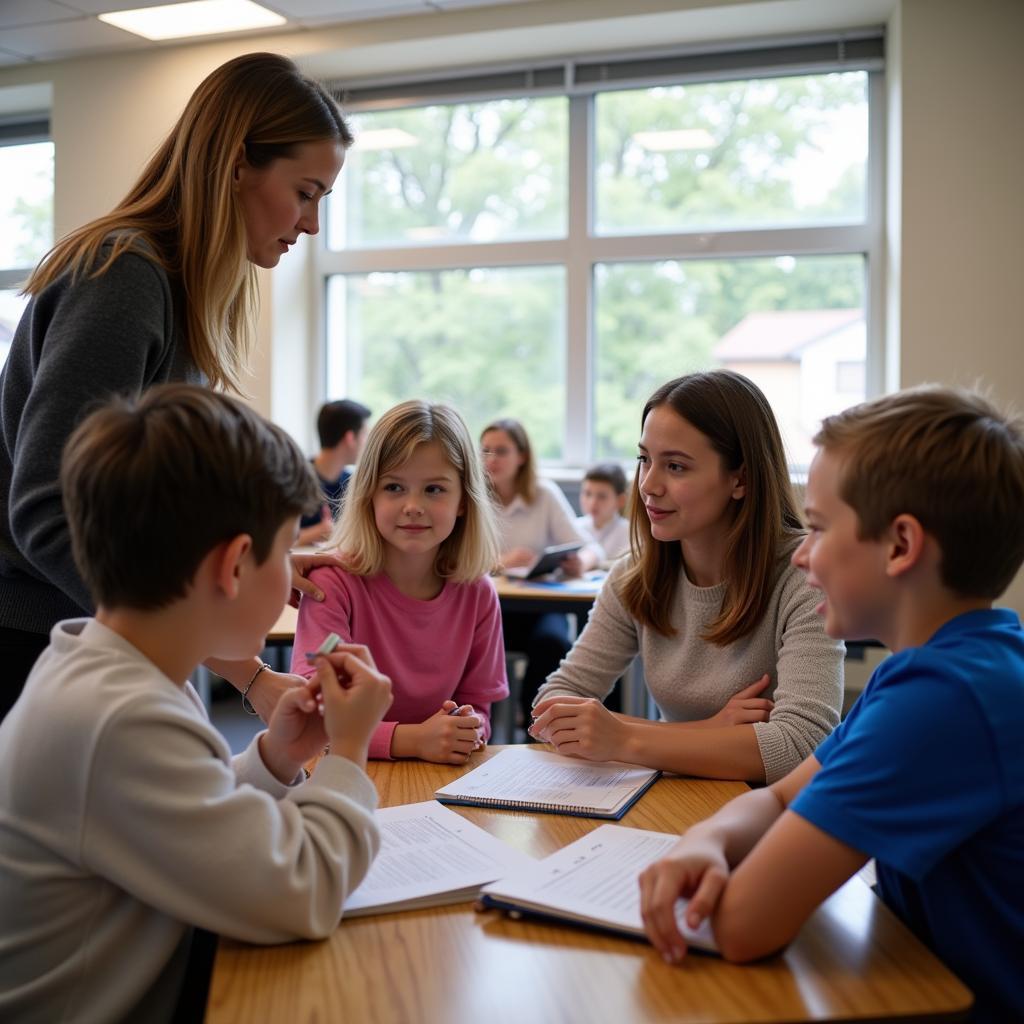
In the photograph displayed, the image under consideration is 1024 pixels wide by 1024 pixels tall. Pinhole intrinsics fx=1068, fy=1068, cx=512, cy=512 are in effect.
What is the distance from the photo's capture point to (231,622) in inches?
41.3

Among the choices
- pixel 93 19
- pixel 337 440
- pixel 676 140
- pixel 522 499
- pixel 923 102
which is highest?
pixel 93 19

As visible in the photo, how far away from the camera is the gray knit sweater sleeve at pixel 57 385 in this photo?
1.26m

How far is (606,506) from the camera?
15.5ft

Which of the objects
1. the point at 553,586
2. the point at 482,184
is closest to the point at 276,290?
the point at 482,184

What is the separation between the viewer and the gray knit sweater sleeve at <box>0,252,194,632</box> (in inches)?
49.8

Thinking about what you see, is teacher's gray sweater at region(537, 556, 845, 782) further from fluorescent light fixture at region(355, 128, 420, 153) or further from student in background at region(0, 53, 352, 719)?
fluorescent light fixture at region(355, 128, 420, 153)

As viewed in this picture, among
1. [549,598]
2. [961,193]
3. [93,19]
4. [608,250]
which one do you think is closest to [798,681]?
[549,598]

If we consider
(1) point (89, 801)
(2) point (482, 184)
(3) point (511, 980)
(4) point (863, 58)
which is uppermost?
(4) point (863, 58)

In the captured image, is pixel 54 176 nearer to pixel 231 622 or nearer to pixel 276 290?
pixel 276 290

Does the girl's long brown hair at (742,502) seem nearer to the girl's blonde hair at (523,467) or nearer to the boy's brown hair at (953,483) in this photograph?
the boy's brown hair at (953,483)

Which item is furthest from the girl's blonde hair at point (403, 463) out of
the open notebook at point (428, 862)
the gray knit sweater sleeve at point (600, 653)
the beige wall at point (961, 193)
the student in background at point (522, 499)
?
the beige wall at point (961, 193)

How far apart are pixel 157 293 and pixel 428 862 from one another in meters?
Result: 0.77

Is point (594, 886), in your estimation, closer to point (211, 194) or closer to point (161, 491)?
point (161, 491)

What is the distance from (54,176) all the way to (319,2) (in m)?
2.00
